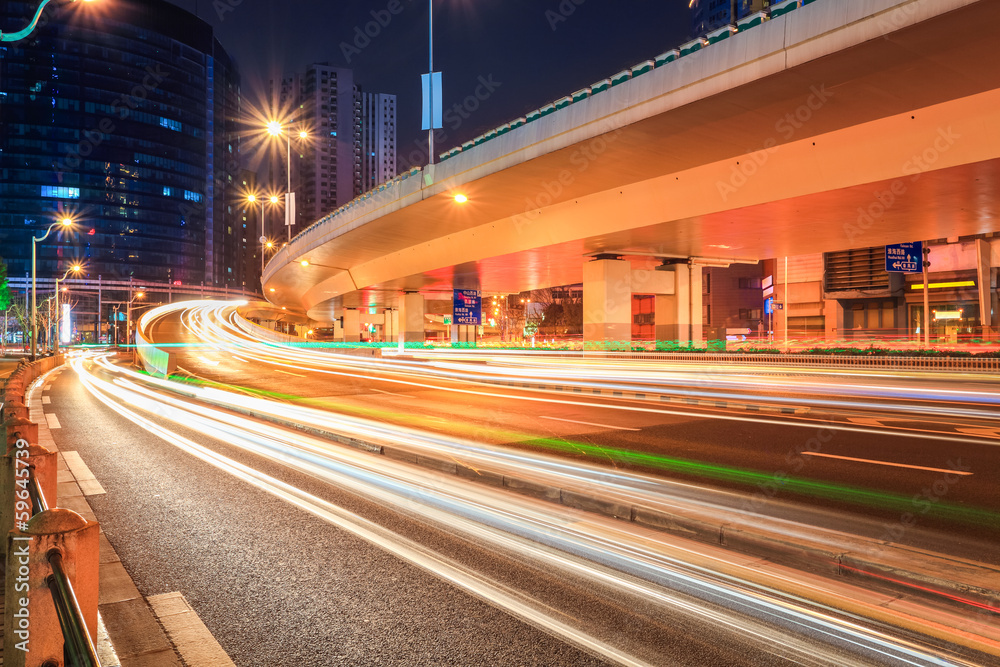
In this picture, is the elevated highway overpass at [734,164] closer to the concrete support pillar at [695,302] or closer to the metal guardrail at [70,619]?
the concrete support pillar at [695,302]

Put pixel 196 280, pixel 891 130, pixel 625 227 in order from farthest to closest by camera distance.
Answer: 1. pixel 196 280
2. pixel 625 227
3. pixel 891 130

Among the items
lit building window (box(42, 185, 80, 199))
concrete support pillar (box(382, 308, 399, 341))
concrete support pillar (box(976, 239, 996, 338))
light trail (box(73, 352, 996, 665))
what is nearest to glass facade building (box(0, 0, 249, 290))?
lit building window (box(42, 185, 80, 199))

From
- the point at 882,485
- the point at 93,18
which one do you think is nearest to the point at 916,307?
the point at 882,485

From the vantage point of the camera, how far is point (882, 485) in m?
A: 8.36

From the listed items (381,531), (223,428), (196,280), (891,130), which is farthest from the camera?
(196,280)

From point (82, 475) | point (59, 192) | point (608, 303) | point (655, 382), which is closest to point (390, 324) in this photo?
point (608, 303)

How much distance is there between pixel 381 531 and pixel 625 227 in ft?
65.6

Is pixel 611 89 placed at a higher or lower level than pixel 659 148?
higher

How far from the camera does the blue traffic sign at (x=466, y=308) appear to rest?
43.6 metres

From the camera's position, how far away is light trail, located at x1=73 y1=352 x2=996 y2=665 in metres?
4.02

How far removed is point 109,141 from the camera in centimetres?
14475

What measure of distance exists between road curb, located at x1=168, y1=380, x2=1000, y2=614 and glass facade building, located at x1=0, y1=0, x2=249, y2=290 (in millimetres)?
160955

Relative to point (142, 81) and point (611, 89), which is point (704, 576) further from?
point (142, 81)

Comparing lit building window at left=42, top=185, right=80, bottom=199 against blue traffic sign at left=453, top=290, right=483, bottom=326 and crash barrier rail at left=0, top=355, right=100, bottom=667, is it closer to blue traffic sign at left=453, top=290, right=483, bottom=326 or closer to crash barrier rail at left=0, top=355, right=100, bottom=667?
blue traffic sign at left=453, top=290, right=483, bottom=326
